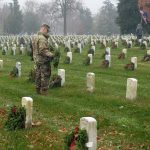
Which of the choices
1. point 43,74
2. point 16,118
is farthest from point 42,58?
point 16,118

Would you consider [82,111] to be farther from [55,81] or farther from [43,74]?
[55,81]

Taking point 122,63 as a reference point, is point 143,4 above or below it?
above

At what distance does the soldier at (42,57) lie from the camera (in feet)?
40.5

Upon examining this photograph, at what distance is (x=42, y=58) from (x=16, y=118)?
377cm

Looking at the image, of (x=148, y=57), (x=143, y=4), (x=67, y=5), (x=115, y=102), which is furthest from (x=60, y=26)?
(x=115, y=102)

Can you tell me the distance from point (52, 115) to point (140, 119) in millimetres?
2127

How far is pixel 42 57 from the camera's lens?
12445 mm

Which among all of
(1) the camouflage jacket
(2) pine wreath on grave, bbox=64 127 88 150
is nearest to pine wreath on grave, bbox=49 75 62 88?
(1) the camouflage jacket

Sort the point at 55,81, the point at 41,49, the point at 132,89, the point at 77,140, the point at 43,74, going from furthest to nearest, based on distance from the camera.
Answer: the point at 55,81 < the point at 43,74 < the point at 41,49 < the point at 132,89 < the point at 77,140

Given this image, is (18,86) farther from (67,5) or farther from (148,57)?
(67,5)

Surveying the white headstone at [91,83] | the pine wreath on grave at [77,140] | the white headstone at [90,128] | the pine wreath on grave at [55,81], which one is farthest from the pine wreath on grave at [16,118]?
the pine wreath on grave at [55,81]

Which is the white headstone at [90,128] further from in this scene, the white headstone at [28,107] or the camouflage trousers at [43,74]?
the camouflage trousers at [43,74]

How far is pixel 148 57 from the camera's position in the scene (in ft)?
66.9

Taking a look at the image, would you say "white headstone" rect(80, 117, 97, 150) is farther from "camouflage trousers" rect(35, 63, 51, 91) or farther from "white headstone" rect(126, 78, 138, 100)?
"camouflage trousers" rect(35, 63, 51, 91)
